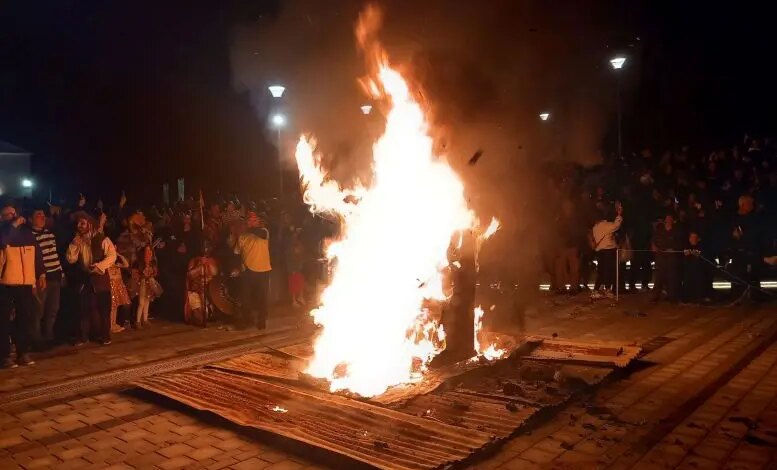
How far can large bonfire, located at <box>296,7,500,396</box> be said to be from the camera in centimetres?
778

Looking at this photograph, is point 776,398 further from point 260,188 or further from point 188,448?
point 260,188

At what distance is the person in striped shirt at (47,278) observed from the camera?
29.2ft

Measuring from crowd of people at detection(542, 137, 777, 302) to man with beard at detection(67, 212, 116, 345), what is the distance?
8.28 m

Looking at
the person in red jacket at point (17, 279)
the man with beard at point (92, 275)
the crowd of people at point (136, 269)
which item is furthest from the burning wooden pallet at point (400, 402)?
the man with beard at point (92, 275)

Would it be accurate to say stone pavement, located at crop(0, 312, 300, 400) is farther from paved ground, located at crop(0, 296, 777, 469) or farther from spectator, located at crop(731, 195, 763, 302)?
spectator, located at crop(731, 195, 763, 302)

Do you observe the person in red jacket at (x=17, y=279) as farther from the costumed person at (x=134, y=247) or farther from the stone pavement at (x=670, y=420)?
the stone pavement at (x=670, y=420)

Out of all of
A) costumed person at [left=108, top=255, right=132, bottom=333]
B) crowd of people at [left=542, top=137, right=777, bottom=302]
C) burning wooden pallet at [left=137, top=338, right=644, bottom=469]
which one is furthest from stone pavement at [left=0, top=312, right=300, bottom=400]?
crowd of people at [left=542, top=137, right=777, bottom=302]

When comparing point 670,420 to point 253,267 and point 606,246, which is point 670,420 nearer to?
point 253,267

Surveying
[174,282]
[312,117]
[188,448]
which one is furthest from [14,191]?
[188,448]

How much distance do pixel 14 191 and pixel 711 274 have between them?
83.0 ft

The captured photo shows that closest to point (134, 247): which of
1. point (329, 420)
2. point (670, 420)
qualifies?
point (329, 420)

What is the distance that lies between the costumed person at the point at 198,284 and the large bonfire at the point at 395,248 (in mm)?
3113

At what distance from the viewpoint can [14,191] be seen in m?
26.7

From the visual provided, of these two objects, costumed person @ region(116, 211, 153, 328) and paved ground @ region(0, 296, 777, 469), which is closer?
paved ground @ region(0, 296, 777, 469)
